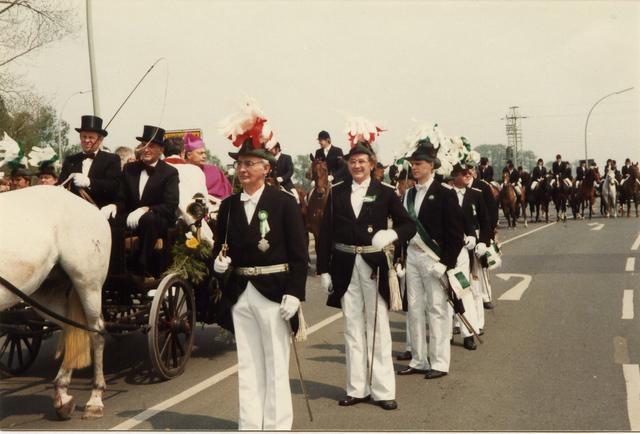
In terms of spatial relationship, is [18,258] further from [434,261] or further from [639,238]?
[639,238]

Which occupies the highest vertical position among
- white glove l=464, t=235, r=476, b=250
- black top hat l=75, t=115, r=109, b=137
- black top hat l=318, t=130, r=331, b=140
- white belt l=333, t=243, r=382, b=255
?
black top hat l=318, t=130, r=331, b=140

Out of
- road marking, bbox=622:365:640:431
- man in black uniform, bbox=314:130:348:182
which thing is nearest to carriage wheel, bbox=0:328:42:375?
road marking, bbox=622:365:640:431

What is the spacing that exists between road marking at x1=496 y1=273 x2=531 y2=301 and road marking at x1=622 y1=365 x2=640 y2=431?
15.9ft

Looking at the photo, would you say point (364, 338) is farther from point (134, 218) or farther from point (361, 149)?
point (134, 218)

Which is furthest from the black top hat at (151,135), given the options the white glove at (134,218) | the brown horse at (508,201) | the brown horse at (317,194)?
the brown horse at (508,201)

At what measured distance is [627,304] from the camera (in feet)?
38.2

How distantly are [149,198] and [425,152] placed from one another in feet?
9.16

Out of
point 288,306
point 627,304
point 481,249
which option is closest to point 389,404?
point 288,306

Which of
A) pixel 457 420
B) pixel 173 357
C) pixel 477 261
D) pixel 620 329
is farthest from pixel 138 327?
pixel 620 329

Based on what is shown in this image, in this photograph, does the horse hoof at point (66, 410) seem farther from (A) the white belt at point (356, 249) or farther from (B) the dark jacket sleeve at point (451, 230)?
(B) the dark jacket sleeve at point (451, 230)

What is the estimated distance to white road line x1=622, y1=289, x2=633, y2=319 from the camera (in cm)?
1076

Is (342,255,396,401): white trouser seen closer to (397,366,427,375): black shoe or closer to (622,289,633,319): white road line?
(397,366,427,375): black shoe

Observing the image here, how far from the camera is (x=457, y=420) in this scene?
20.4ft

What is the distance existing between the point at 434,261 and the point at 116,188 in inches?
127
